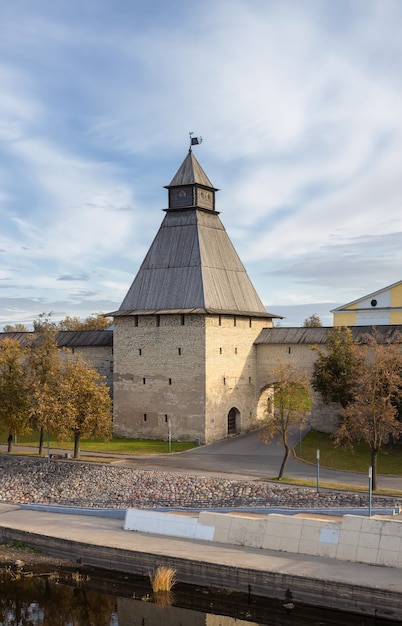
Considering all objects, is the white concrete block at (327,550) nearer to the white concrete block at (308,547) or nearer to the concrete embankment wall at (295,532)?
the concrete embankment wall at (295,532)

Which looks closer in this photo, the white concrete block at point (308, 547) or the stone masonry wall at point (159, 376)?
the white concrete block at point (308, 547)

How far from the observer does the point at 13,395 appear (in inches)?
1332

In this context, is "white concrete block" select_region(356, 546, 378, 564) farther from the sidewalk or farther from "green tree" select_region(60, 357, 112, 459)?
"green tree" select_region(60, 357, 112, 459)

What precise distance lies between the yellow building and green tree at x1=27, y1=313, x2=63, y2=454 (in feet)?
70.9

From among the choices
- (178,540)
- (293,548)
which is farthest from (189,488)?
(293,548)

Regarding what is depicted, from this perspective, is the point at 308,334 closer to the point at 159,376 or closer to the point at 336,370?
the point at 336,370

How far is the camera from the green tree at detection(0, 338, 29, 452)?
33.6 meters

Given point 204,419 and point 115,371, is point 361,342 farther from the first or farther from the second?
point 115,371

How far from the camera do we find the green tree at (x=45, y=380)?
99.2 ft

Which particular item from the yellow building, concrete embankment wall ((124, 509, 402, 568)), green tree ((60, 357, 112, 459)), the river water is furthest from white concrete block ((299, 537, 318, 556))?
the yellow building

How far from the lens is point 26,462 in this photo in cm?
3161

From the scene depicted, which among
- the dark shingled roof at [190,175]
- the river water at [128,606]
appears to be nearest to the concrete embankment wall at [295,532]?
the river water at [128,606]

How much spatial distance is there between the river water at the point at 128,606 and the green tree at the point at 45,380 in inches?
444

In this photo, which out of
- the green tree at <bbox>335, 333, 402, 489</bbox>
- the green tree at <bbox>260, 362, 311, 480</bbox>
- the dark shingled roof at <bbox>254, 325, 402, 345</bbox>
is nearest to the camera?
the green tree at <bbox>335, 333, 402, 489</bbox>
